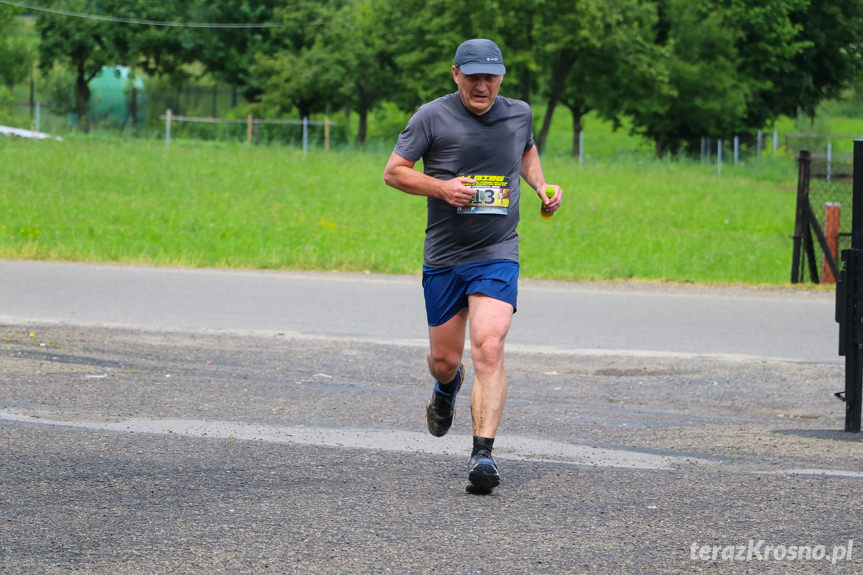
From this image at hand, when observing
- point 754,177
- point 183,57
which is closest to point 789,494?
point 754,177

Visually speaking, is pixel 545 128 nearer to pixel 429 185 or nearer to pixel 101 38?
pixel 101 38

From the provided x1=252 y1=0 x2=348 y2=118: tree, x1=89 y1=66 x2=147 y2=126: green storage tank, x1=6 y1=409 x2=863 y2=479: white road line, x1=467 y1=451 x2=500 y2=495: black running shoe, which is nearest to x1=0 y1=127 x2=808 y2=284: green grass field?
x1=6 y1=409 x2=863 y2=479: white road line

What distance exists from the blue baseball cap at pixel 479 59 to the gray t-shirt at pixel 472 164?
6.6 inches

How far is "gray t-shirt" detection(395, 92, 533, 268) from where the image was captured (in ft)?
17.7

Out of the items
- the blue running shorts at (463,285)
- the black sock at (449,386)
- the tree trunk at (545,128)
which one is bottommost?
the black sock at (449,386)

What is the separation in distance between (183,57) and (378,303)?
53.8m

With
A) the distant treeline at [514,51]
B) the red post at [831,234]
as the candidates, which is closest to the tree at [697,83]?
the distant treeline at [514,51]

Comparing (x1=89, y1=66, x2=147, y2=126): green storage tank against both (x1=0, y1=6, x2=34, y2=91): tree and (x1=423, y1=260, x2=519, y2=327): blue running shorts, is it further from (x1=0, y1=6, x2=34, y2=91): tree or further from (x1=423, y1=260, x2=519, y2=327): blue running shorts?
(x1=423, y1=260, x2=519, y2=327): blue running shorts

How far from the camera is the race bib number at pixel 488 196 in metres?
5.38

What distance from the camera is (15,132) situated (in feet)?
129

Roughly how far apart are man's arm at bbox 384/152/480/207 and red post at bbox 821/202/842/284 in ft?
35.5

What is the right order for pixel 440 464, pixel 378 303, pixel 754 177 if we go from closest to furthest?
pixel 440 464 < pixel 378 303 < pixel 754 177

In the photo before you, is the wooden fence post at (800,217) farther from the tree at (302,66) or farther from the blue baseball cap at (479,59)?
the tree at (302,66)

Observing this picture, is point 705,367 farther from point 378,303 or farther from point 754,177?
point 754,177
